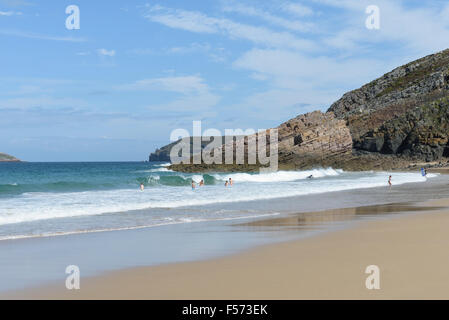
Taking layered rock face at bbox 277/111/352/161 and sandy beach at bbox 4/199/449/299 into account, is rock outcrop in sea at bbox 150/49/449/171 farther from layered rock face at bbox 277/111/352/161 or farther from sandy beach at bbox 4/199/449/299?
sandy beach at bbox 4/199/449/299

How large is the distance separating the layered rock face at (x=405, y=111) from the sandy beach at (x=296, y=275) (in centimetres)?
6009

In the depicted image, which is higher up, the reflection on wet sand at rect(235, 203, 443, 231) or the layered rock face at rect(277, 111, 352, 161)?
the layered rock face at rect(277, 111, 352, 161)

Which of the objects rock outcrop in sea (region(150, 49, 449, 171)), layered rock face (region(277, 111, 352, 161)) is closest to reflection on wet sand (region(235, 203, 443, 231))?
rock outcrop in sea (region(150, 49, 449, 171))

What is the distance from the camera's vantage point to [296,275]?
271 inches

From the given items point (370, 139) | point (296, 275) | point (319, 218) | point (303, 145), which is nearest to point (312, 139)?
point (303, 145)

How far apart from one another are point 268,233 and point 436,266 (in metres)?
4.94

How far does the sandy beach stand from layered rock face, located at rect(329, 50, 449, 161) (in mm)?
60089

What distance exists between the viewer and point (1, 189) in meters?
36.1

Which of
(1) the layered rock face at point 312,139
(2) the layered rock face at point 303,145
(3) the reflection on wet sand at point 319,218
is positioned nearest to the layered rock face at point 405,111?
(1) the layered rock face at point 312,139

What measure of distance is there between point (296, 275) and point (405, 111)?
81.1 meters

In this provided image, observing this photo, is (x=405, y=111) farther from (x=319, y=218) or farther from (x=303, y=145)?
(x=319, y=218)

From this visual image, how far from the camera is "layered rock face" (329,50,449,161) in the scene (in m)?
65.4
